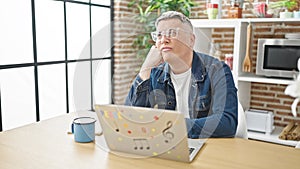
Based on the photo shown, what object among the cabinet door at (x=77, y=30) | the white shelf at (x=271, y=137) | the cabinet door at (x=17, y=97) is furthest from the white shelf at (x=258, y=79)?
the cabinet door at (x=17, y=97)

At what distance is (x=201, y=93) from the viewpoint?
1.38m

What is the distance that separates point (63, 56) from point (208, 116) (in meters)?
1.92

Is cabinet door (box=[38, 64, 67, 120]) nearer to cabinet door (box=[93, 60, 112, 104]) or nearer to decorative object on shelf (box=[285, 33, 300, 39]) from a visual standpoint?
cabinet door (box=[93, 60, 112, 104])

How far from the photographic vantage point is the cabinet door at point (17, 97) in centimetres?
233

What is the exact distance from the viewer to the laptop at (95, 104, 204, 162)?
3.14 feet

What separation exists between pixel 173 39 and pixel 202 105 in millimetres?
348

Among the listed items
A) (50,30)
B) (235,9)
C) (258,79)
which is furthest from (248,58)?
(50,30)

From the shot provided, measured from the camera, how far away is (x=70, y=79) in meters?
2.95

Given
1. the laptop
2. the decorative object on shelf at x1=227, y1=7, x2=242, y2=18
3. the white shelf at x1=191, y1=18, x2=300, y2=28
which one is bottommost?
the laptop

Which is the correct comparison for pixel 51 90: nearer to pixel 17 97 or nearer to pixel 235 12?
pixel 17 97

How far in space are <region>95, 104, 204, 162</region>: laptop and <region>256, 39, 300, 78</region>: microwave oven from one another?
1.81 m

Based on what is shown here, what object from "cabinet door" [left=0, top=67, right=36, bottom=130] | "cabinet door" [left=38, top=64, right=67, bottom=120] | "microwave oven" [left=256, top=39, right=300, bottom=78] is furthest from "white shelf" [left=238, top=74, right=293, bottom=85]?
"cabinet door" [left=0, top=67, right=36, bottom=130]

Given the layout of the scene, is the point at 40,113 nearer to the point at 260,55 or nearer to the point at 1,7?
the point at 1,7

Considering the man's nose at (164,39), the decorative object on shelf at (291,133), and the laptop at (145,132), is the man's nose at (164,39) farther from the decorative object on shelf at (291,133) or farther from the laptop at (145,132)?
the decorative object on shelf at (291,133)
